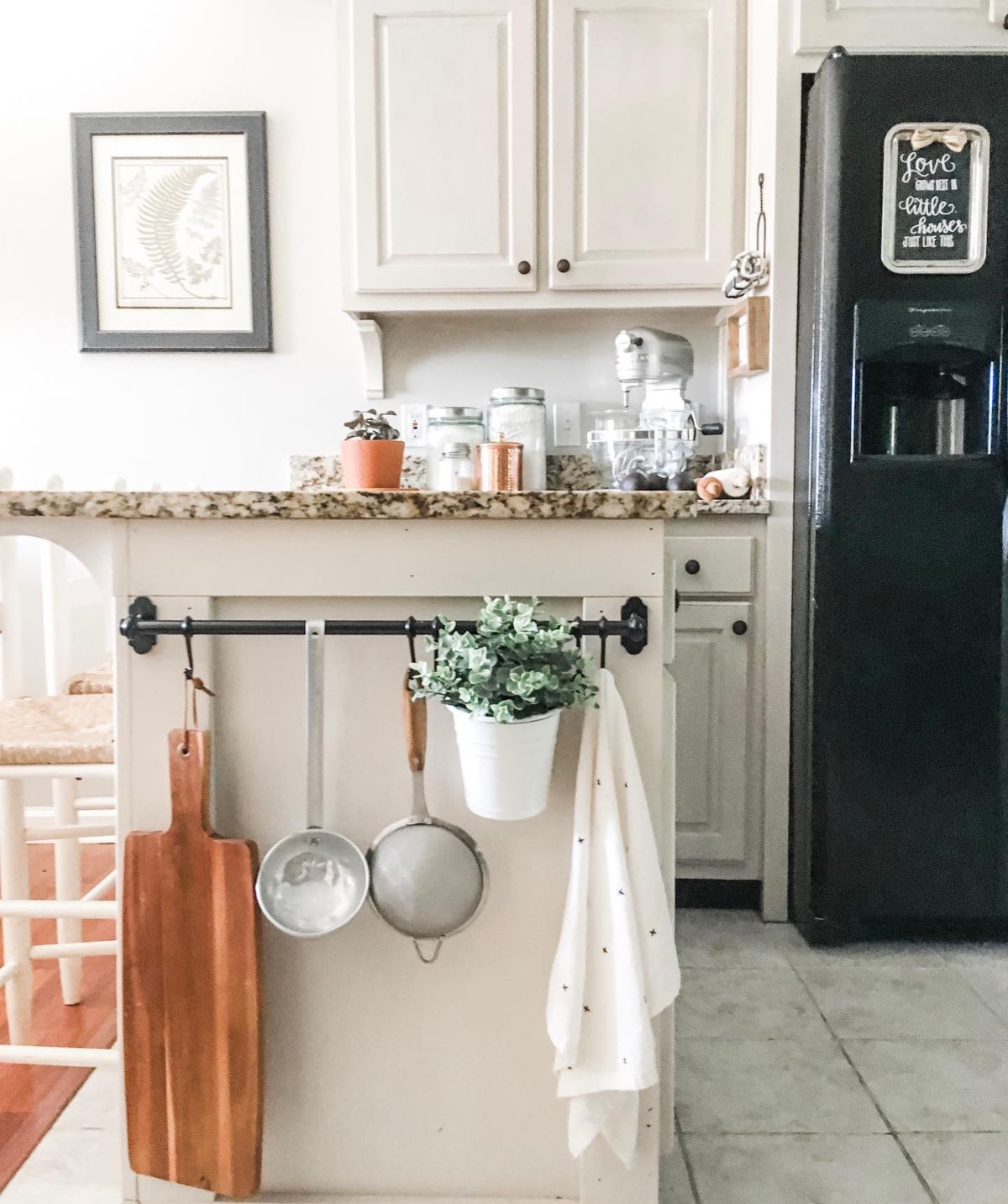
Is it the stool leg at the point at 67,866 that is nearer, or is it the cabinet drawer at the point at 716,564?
the stool leg at the point at 67,866

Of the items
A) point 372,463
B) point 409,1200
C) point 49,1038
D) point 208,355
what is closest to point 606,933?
point 409,1200

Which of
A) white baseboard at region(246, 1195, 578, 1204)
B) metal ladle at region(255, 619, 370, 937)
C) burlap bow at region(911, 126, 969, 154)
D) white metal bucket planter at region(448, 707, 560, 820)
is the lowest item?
white baseboard at region(246, 1195, 578, 1204)

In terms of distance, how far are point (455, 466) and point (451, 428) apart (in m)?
0.11

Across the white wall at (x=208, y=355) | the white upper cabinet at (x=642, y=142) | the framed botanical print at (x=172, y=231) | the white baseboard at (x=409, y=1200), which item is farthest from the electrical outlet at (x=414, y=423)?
the white baseboard at (x=409, y=1200)

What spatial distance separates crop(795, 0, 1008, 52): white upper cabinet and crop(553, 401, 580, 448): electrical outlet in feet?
3.30

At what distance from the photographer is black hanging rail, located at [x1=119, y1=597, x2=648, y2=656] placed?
1.08m

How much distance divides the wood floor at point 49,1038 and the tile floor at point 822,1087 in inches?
1.2

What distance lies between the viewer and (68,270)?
2.77 meters

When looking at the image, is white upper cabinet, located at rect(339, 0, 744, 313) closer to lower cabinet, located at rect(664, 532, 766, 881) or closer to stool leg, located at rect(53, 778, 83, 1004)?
lower cabinet, located at rect(664, 532, 766, 881)

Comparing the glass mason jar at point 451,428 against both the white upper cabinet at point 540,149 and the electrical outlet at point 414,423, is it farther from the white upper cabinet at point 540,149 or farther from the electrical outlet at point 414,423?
the white upper cabinet at point 540,149

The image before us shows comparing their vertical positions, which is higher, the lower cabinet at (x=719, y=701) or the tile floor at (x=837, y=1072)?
the lower cabinet at (x=719, y=701)

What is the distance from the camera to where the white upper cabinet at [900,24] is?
2.07 m

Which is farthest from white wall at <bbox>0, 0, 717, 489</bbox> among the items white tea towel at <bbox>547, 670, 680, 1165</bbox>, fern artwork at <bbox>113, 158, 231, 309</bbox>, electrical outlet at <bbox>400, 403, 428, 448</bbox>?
white tea towel at <bbox>547, 670, 680, 1165</bbox>

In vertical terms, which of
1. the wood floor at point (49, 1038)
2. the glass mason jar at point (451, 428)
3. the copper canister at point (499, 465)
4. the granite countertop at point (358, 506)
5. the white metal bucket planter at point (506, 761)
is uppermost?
the glass mason jar at point (451, 428)
